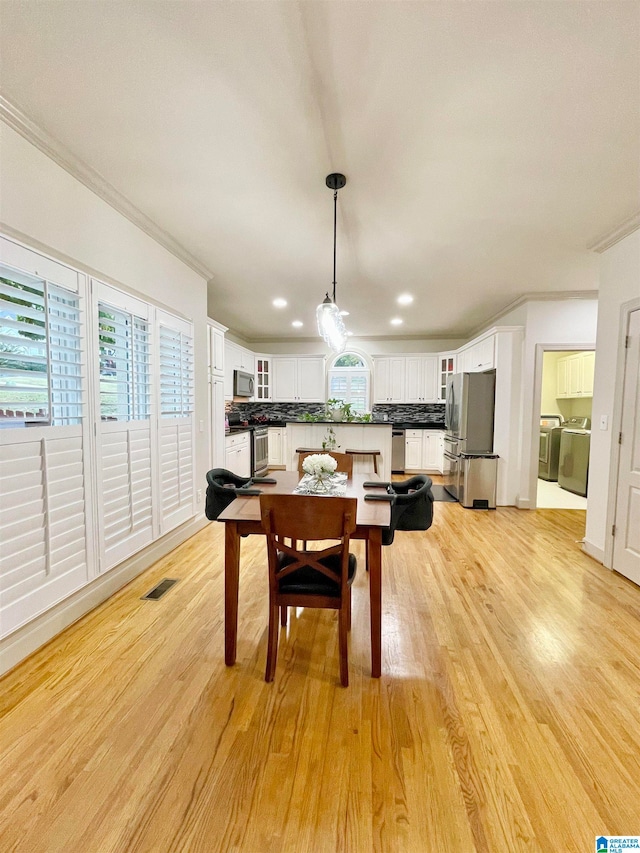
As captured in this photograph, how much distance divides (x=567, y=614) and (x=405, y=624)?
105cm

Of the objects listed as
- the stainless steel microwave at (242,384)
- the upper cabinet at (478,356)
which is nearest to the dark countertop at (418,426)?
the upper cabinet at (478,356)

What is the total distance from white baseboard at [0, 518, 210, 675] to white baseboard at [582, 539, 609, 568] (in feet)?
11.9

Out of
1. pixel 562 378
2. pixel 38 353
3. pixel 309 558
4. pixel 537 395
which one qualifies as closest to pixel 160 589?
pixel 309 558

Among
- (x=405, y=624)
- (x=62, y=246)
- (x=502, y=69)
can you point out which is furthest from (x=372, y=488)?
(x=62, y=246)

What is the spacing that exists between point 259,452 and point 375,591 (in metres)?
4.43

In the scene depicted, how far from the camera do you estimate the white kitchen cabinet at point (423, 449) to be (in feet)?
21.4

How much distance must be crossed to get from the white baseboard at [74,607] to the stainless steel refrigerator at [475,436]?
3548mm

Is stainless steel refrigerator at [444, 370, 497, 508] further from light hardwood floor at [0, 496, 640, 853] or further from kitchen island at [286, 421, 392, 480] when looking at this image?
light hardwood floor at [0, 496, 640, 853]

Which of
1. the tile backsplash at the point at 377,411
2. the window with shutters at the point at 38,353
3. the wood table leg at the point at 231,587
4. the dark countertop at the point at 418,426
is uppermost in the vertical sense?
the window with shutters at the point at 38,353

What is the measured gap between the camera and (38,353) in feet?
5.98

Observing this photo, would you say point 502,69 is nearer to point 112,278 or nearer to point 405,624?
point 112,278

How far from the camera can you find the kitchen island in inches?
214

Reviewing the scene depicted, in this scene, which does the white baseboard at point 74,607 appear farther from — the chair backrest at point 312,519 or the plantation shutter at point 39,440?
the chair backrest at point 312,519

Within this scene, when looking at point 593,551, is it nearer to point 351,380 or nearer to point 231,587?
point 231,587
